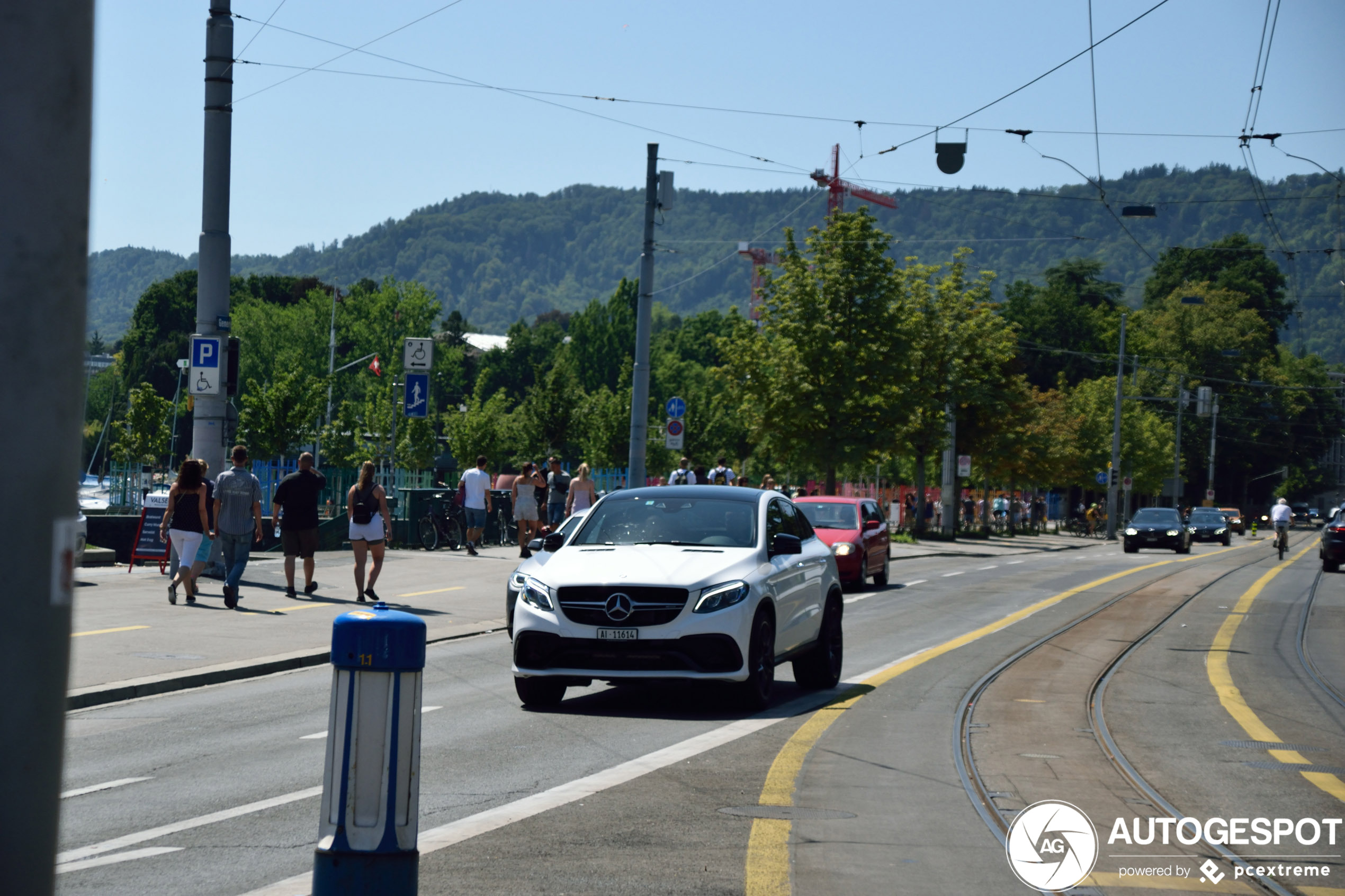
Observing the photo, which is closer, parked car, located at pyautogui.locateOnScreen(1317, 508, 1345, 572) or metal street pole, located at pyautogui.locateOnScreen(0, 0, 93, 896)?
metal street pole, located at pyautogui.locateOnScreen(0, 0, 93, 896)

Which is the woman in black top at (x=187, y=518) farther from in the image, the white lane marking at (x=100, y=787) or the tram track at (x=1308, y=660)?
the tram track at (x=1308, y=660)

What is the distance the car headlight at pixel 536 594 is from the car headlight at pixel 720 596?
1044mm

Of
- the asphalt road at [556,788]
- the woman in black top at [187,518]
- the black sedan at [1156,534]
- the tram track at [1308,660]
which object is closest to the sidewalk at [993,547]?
the black sedan at [1156,534]

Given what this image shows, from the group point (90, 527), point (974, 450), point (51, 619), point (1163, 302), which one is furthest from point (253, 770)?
point (1163, 302)

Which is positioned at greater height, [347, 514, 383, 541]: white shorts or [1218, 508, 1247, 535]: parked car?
[347, 514, 383, 541]: white shorts

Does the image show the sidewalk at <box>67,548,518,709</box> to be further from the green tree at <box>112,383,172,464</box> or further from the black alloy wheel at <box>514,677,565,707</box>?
the green tree at <box>112,383,172,464</box>

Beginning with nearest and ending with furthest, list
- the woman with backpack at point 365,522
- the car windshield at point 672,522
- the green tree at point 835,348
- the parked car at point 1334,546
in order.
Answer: the car windshield at point 672,522
the woman with backpack at point 365,522
the parked car at point 1334,546
the green tree at point 835,348

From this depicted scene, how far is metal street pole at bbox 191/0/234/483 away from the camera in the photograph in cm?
1873

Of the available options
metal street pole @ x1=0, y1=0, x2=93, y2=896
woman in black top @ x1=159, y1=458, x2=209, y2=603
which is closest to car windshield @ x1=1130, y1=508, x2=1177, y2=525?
woman in black top @ x1=159, y1=458, x2=209, y2=603

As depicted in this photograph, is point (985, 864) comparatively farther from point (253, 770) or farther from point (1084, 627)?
point (1084, 627)

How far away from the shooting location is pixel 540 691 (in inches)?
424

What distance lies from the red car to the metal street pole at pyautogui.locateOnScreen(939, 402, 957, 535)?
1094 inches

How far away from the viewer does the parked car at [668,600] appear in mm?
10195

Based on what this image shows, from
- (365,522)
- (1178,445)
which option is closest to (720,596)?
(365,522)
